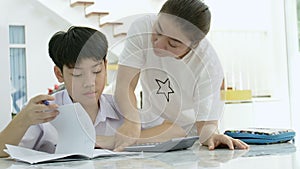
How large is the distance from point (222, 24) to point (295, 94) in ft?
2.85

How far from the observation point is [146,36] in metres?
1.11

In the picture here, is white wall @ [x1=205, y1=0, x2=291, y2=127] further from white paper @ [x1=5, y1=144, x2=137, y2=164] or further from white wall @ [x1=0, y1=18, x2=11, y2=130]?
white paper @ [x1=5, y1=144, x2=137, y2=164]

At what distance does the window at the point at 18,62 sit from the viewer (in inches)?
205

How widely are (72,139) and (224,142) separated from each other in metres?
Result: 0.33

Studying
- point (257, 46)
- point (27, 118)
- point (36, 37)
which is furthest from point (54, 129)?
point (36, 37)

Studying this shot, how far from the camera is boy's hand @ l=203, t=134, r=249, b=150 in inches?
42.9

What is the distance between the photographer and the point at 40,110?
101 centimetres

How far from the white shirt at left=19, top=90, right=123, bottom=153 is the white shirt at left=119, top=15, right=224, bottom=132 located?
0.07 m

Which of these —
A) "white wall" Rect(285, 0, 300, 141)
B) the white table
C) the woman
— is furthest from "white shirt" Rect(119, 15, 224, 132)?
"white wall" Rect(285, 0, 300, 141)

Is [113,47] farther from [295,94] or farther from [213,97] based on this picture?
[295,94]

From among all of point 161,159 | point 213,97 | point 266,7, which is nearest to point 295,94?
point 266,7

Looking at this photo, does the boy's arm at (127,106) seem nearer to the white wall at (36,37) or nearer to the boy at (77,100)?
the boy at (77,100)

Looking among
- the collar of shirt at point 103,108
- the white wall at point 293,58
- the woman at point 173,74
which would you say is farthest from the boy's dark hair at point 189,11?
the white wall at point 293,58

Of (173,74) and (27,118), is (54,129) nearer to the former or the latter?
(27,118)
